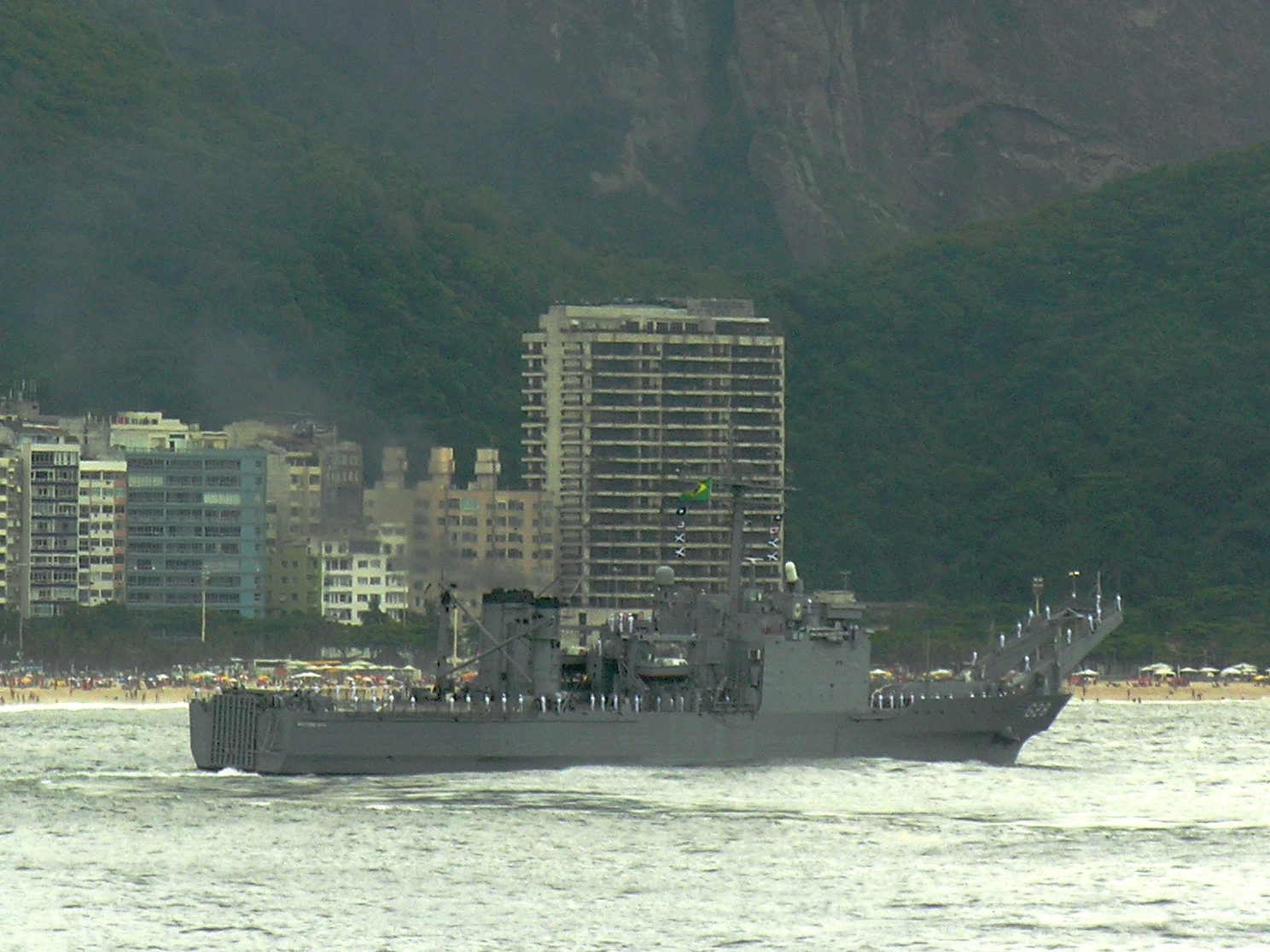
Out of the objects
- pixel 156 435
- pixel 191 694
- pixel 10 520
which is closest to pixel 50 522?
pixel 10 520

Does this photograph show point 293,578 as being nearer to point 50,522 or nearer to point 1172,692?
point 50,522

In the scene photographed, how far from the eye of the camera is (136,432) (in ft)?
600

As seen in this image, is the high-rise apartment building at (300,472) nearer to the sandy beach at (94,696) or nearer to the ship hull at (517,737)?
the sandy beach at (94,696)

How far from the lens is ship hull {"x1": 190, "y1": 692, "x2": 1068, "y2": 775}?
77312 mm

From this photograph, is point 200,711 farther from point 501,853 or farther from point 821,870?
point 821,870

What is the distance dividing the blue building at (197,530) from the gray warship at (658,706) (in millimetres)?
85929

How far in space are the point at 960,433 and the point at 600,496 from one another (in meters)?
36.0

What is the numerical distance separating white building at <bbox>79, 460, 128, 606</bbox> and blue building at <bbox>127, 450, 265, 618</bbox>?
2965mm

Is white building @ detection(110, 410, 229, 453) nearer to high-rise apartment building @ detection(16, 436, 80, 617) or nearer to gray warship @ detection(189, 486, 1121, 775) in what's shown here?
high-rise apartment building @ detection(16, 436, 80, 617)

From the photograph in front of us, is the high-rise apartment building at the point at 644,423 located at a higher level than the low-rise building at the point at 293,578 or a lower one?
higher

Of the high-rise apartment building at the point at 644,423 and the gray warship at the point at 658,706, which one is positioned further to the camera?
the high-rise apartment building at the point at 644,423

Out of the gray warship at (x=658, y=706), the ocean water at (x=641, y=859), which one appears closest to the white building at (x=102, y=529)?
the ocean water at (x=641, y=859)

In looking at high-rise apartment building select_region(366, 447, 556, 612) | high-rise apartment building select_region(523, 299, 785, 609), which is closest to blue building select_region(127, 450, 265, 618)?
high-rise apartment building select_region(366, 447, 556, 612)

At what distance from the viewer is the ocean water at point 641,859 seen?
179 ft
